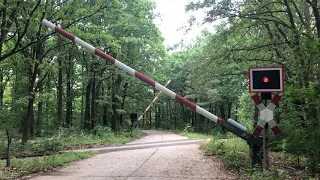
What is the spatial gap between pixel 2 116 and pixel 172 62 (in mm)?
28809

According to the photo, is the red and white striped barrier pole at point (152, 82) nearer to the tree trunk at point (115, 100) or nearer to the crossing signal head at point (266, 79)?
the crossing signal head at point (266, 79)

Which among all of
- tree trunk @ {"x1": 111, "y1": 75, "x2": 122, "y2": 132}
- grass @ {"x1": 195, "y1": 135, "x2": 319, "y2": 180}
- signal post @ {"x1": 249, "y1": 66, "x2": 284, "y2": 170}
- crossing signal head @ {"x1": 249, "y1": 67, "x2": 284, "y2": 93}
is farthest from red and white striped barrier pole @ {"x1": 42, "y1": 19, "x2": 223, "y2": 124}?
tree trunk @ {"x1": 111, "y1": 75, "x2": 122, "y2": 132}

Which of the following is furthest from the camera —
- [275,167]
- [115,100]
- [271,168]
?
[115,100]

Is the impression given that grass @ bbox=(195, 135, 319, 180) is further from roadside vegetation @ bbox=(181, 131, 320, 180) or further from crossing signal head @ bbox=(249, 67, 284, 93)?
crossing signal head @ bbox=(249, 67, 284, 93)

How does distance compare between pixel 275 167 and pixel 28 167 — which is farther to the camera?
pixel 28 167

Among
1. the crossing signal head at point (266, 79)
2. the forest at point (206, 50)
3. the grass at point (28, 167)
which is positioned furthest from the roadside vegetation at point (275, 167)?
the grass at point (28, 167)

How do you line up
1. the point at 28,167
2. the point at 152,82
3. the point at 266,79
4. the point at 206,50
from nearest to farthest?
the point at 266,79, the point at 152,82, the point at 28,167, the point at 206,50

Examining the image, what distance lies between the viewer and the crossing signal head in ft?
20.1

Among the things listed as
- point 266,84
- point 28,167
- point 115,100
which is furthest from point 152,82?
point 115,100

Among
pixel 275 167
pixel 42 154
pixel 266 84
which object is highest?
pixel 266 84

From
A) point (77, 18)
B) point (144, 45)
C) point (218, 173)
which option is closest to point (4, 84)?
point (144, 45)

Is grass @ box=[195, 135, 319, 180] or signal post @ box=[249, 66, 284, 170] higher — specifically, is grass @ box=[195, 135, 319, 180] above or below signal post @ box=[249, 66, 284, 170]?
below

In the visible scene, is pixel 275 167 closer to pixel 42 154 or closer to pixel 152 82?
pixel 152 82

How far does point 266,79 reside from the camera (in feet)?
20.4
